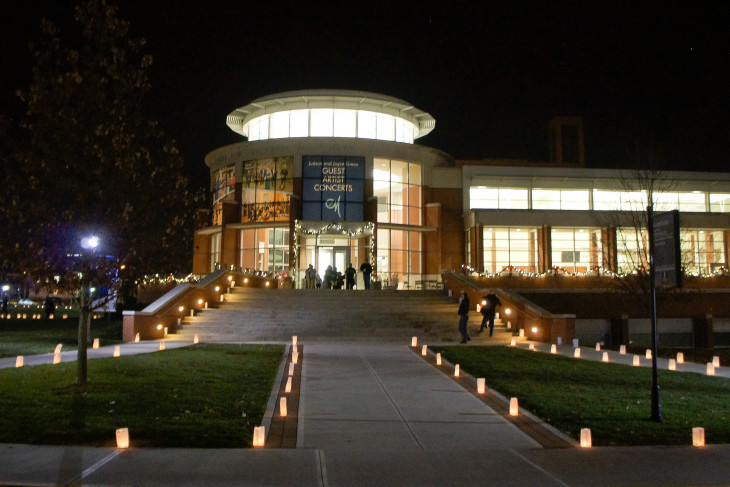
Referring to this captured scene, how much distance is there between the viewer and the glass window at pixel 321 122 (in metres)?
42.2

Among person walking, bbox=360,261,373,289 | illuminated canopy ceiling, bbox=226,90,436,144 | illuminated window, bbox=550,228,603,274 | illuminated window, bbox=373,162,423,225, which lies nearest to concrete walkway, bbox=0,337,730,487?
person walking, bbox=360,261,373,289

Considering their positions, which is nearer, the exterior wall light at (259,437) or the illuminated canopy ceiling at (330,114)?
the exterior wall light at (259,437)

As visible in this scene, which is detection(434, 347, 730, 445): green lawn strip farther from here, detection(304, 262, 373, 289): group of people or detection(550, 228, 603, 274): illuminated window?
detection(550, 228, 603, 274): illuminated window

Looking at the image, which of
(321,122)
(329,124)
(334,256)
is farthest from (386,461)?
(321,122)

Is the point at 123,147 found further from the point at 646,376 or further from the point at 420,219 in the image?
the point at 420,219

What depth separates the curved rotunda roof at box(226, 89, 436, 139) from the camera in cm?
4191

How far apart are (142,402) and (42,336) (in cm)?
1492

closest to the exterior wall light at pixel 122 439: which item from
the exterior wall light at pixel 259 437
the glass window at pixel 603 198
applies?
the exterior wall light at pixel 259 437

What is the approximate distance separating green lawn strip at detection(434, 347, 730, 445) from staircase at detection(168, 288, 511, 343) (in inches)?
232

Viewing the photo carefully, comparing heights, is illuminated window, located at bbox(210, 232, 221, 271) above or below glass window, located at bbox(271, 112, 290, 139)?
below

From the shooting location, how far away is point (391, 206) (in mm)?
40250

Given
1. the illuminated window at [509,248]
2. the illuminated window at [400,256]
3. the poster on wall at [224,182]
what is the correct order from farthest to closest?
the poster on wall at [224,182]
the illuminated window at [509,248]
the illuminated window at [400,256]

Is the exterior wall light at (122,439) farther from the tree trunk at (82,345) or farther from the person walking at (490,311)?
the person walking at (490,311)

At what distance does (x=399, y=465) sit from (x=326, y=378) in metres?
6.67
